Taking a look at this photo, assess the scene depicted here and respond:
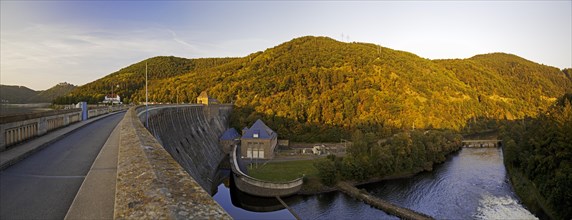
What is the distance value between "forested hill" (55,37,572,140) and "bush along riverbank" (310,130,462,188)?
19.0 m

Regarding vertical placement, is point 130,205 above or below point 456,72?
below

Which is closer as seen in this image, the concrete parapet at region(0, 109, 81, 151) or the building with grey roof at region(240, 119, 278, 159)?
the concrete parapet at region(0, 109, 81, 151)

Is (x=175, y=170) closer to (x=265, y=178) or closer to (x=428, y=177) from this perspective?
(x=265, y=178)

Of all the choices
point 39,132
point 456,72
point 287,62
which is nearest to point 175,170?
point 39,132

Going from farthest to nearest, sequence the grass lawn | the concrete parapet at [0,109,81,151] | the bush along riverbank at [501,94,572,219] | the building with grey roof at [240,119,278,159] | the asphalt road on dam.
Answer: the building with grey roof at [240,119,278,159] < the grass lawn < the bush along riverbank at [501,94,572,219] < the concrete parapet at [0,109,81,151] < the asphalt road on dam

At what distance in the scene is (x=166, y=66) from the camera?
139875mm

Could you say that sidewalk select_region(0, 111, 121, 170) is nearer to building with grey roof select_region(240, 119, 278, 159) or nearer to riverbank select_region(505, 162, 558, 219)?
building with grey roof select_region(240, 119, 278, 159)

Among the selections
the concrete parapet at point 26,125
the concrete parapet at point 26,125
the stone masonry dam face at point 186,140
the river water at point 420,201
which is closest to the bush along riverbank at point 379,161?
the river water at point 420,201

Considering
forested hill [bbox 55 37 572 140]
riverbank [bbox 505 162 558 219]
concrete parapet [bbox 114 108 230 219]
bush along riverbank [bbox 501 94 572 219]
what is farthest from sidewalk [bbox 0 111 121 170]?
forested hill [bbox 55 37 572 140]

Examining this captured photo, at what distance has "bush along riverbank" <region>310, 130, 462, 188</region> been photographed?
34125 millimetres

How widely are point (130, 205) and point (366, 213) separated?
2616 cm

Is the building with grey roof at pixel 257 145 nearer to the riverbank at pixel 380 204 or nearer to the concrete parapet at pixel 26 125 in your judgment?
the riverbank at pixel 380 204

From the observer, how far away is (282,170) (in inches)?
1435

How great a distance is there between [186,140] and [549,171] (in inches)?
1186
